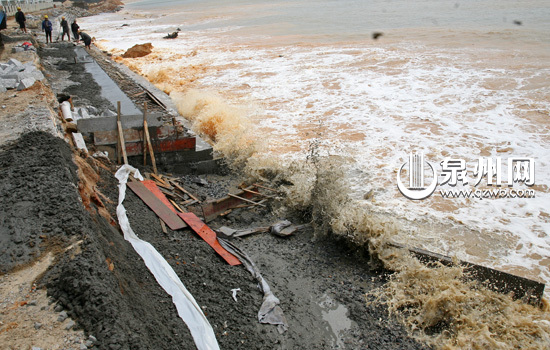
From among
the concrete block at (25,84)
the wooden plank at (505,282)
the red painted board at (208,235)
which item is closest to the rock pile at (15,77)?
the concrete block at (25,84)

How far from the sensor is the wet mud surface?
11.0 feet

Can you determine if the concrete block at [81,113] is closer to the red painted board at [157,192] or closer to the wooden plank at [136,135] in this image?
the wooden plank at [136,135]

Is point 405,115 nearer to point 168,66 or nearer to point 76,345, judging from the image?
point 76,345

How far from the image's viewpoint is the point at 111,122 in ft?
25.3

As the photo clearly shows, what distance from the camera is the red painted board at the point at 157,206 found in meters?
5.91

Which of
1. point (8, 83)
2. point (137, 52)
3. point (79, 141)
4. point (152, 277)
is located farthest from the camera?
point (137, 52)

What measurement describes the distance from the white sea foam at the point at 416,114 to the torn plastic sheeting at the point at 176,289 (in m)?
4.01

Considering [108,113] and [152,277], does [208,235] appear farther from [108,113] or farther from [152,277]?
[108,113]

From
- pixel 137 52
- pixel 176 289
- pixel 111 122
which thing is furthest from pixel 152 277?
pixel 137 52

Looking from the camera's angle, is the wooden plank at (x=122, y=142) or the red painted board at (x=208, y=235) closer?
the red painted board at (x=208, y=235)

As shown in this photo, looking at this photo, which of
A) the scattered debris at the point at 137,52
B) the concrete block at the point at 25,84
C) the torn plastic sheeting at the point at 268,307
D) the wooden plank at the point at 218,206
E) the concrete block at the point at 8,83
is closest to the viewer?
the torn plastic sheeting at the point at 268,307

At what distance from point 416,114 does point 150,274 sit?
1068cm

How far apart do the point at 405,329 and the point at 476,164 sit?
6050 mm

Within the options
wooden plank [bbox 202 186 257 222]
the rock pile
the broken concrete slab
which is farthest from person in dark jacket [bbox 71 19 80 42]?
wooden plank [bbox 202 186 257 222]
